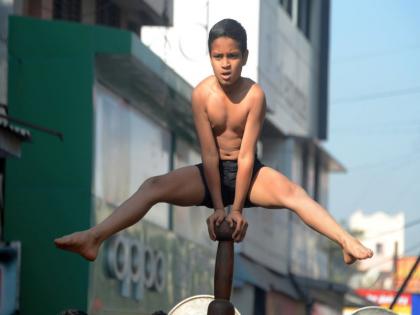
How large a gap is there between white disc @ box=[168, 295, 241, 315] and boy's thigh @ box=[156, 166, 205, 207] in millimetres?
1404

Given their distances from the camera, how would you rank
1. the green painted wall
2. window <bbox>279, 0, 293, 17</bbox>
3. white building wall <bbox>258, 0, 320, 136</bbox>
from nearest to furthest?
the green painted wall → white building wall <bbox>258, 0, 320, 136</bbox> → window <bbox>279, 0, 293, 17</bbox>

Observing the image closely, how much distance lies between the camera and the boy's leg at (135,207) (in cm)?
1027

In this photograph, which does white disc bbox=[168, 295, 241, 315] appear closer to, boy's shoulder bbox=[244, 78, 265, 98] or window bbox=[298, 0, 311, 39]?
boy's shoulder bbox=[244, 78, 265, 98]

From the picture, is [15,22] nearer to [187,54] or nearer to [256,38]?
[187,54]

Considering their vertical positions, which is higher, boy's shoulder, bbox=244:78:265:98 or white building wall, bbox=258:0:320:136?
white building wall, bbox=258:0:320:136

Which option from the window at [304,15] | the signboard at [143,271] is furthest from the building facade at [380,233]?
the signboard at [143,271]

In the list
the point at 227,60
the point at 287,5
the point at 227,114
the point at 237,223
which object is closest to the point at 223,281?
the point at 237,223

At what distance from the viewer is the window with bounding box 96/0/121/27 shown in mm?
32312

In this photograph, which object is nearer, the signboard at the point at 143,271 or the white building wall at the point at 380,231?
the signboard at the point at 143,271

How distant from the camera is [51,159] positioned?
27719 millimetres

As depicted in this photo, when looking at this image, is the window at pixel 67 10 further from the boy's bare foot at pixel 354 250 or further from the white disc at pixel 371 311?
the boy's bare foot at pixel 354 250

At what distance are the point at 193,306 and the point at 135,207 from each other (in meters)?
1.77

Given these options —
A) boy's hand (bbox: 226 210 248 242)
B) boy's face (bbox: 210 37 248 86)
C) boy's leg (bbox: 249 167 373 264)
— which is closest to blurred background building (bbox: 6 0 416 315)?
boy's leg (bbox: 249 167 373 264)

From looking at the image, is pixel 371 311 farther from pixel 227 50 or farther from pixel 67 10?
pixel 67 10
